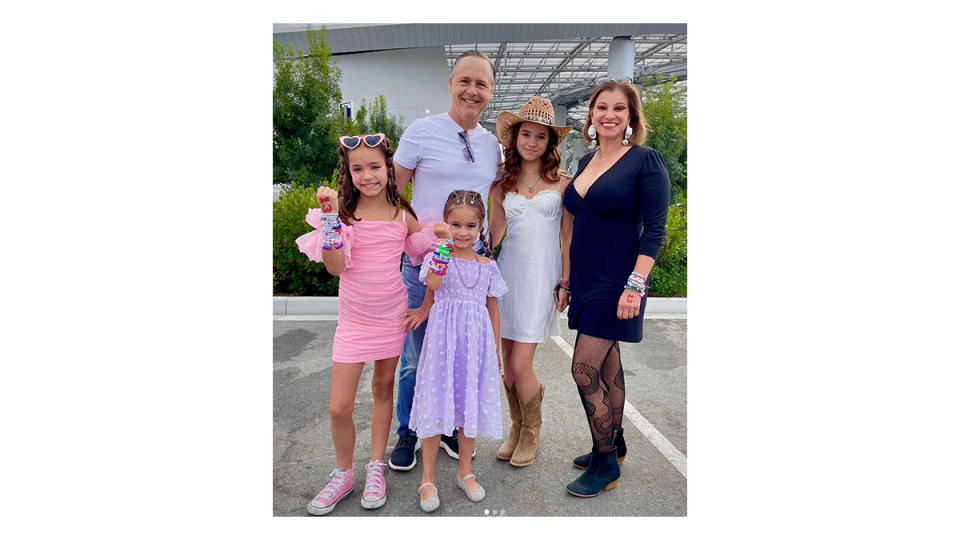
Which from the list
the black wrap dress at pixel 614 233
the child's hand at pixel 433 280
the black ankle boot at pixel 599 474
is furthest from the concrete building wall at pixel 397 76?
the black ankle boot at pixel 599 474

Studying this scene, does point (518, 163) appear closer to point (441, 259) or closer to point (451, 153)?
point (451, 153)

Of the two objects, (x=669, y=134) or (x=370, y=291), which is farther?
(x=669, y=134)

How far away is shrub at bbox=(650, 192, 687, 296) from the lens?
22.2ft

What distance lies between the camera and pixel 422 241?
8.45ft

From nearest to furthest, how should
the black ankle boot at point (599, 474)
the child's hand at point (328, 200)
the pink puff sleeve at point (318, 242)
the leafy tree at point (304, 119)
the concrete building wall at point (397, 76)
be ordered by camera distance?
the child's hand at point (328, 200)
the pink puff sleeve at point (318, 242)
the black ankle boot at point (599, 474)
the leafy tree at point (304, 119)
the concrete building wall at point (397, 76)

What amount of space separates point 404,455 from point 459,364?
0.85 m

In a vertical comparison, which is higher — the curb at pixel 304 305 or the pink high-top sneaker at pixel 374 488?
the curb at pixel 304 305

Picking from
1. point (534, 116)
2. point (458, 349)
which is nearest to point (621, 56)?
point (534, 116)

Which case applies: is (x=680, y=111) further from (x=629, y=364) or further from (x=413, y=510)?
(x=413, y=510)

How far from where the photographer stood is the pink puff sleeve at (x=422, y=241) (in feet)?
8.40

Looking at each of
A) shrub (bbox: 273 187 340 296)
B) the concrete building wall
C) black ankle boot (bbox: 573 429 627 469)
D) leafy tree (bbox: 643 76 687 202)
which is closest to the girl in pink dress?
black ankle boot (bbox: 573 429 627 469)

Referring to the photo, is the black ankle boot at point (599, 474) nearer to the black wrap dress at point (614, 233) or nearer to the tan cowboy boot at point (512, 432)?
the tan cowboy boot at point (512, 432)

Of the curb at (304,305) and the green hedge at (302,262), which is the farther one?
the green hedge at (302,262)

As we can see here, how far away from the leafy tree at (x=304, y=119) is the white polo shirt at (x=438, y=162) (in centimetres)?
516
